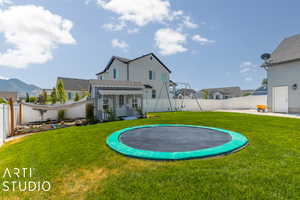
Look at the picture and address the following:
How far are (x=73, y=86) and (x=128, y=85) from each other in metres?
22.6

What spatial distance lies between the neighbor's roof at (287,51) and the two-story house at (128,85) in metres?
11.3

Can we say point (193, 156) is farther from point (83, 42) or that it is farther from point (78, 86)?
point (78, 86)

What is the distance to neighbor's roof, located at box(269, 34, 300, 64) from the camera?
42.1 ft

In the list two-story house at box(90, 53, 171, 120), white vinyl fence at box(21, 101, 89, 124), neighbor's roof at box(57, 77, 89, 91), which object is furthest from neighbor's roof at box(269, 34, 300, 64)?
neighbor's roof at box(57, 77, 89, 91)

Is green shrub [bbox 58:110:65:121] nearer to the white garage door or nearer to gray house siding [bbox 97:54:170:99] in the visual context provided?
gray house siding [bbox 97:54:170:99]

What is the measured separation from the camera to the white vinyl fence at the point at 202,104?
17.1 m

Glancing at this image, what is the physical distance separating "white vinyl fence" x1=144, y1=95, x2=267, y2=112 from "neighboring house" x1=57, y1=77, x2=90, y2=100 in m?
16.9

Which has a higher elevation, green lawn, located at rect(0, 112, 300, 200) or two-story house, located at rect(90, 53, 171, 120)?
two-story house, located at rect(90, 53, 171, 120)

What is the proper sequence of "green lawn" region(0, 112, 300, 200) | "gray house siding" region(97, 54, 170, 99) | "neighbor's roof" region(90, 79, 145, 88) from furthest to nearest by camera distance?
"gray house siding" region(97, 54, 170, 99), "neighbor's roof" region(90, 79, 145, 88), "green lawn" region(0, 112, 300, 200)

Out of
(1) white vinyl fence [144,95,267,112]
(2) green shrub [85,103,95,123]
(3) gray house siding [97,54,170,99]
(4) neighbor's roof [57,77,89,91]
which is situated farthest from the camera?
(4) neighbor's roof [57,77,89,91]

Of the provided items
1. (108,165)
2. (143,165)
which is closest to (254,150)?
(143,165)

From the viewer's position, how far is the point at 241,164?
10.1ft

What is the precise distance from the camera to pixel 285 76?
13172 mm

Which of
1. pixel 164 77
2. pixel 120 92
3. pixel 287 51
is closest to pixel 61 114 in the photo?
pixel 120 92
